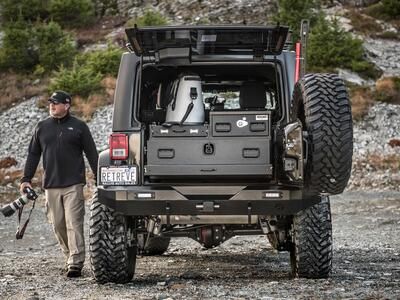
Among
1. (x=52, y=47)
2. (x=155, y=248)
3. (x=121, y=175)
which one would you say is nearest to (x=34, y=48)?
(x=52, y=47)

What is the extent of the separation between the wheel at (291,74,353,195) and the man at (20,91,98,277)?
8.64 feet

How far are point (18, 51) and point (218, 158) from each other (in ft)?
115

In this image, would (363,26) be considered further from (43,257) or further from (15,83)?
(43,257)

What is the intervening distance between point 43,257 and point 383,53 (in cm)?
3267

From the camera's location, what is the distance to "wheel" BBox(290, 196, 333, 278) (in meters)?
7.65

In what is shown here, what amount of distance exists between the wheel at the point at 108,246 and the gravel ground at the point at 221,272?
129mm

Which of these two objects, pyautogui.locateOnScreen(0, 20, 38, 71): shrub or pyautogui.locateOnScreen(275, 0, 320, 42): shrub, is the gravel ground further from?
pyautogui.locateOnScreen(275, 0, 320, 42): shrub

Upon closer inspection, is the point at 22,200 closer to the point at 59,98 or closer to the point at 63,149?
the point at 63,149

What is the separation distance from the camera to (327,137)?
6809 mm

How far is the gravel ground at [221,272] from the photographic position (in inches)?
268

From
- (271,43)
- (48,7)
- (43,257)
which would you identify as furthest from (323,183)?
(48,7)

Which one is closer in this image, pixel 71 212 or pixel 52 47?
pixel 71 212

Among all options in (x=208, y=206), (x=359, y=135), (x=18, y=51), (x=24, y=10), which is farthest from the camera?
(x=24, y=10)

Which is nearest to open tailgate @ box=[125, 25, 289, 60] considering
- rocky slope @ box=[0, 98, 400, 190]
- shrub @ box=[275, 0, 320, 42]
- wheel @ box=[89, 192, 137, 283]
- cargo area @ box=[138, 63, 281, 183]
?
cargo area @ box=[138, 63, 281, 183]
